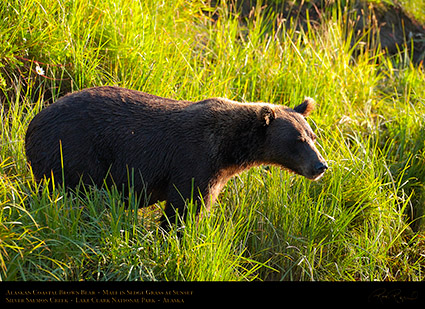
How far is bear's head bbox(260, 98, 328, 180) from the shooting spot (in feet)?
17.8

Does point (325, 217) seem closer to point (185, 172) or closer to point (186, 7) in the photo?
point (185, 172)

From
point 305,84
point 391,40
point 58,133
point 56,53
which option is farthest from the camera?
point 391,40

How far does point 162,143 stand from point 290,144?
43.5 inches

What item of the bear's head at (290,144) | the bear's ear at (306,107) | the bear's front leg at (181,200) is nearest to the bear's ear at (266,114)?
the bear's head at (290,144)

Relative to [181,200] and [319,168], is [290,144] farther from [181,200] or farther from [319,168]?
[181,200]

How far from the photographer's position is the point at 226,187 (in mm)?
6090

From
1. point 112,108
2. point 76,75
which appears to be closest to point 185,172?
point 112,108

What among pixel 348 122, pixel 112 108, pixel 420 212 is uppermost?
pixel 112 108

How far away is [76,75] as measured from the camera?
261 inches

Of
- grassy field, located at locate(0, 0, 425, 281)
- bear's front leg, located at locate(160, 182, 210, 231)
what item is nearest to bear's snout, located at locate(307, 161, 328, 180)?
grassy field, located at locate(0, 0, 425, 281)

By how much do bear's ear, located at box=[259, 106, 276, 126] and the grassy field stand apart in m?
0.80

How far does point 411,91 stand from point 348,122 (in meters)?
1.84

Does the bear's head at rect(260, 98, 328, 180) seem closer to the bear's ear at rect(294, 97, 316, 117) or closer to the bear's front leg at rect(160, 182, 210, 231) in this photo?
the bear's ear at rect(294, 97, 316, 117)

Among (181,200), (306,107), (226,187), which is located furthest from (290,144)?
(181,200)
